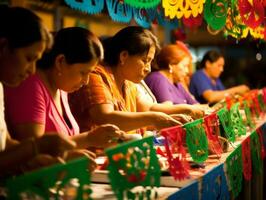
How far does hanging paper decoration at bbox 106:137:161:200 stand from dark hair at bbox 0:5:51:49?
1.55ft

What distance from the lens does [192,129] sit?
271cm

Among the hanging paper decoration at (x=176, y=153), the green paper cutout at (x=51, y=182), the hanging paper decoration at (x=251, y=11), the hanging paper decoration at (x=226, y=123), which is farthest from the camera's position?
the hanging paper decoration at (x=251, y=11)

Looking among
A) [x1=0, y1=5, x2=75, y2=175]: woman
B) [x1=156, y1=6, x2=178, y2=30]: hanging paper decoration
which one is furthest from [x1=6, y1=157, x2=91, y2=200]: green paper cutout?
[x1=156, y1=6, x2=178, y2=30]: hanging paper decoration

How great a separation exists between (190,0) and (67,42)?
60.4 inches

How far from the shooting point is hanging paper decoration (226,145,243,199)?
298 centimetres

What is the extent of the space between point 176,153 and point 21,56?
37.0 inches

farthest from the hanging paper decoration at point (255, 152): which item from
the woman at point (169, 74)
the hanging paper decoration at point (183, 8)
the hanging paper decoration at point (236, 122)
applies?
the hanging paper decoration at point (183, 8)

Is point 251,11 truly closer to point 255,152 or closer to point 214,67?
point 255,152

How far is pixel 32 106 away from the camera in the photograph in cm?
219

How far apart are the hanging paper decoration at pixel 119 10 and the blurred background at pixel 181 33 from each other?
147 mm

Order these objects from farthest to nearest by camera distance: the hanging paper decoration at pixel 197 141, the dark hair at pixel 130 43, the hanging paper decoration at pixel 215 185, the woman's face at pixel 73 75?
the dark hair at pixel 130 43, the hanging paper decoration at pixel 197 141, the hanging paper decoration at pixel 215 185, the woman's face at pixel 73 75

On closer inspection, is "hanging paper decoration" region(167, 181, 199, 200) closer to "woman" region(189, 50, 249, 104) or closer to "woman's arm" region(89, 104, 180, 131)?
"woman's arm" region(89, 104, 180, 131)

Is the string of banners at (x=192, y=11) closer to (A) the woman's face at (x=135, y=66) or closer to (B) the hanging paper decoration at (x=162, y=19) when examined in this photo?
(B) the hanging paper decoration at (x=162, y=19)

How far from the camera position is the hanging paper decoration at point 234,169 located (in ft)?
9.78
